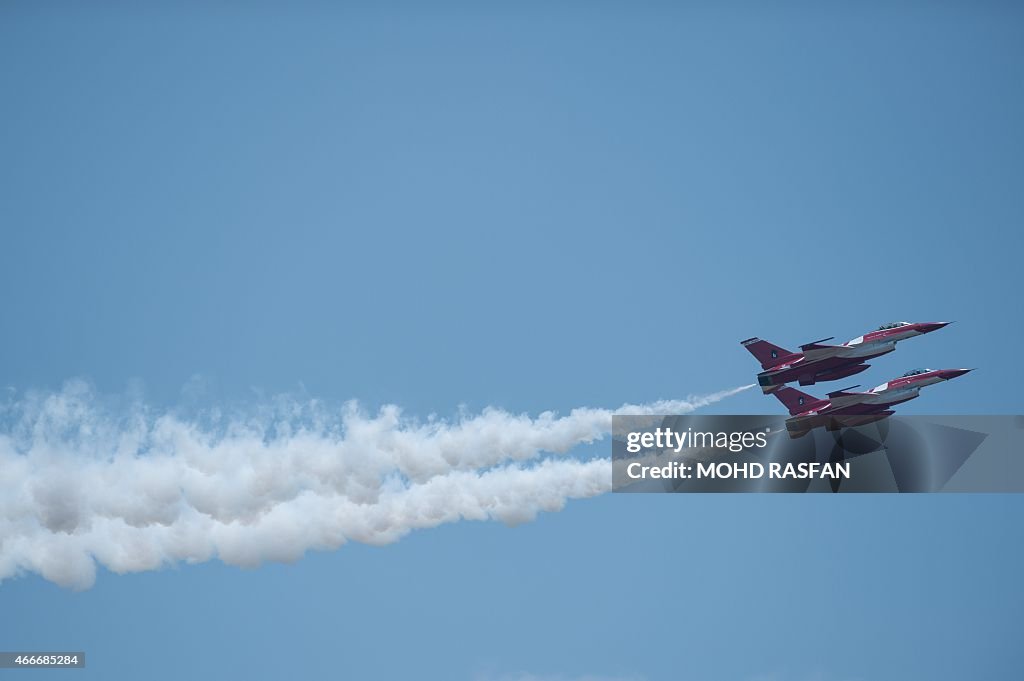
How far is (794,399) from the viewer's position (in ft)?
299

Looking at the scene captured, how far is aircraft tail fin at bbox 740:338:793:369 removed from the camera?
8888 cm

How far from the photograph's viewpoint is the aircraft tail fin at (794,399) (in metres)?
90.4

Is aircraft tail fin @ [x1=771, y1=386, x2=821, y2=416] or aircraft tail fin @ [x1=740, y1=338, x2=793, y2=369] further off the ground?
aircraft tail fin @ [x1=740, y1=338, x2=793, y2=369]

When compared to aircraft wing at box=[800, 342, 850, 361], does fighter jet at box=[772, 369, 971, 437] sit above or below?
below

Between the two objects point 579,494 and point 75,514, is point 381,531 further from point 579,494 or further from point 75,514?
point 75,514

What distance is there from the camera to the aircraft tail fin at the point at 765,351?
8888 cm

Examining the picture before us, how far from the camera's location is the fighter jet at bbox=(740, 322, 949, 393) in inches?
3438

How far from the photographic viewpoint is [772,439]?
278 ft

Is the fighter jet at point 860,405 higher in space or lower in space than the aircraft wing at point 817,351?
lower

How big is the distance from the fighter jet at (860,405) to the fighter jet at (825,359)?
1.39 metres

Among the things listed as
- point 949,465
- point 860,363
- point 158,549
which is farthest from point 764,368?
point 158,549

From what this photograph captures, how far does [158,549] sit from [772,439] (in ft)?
115

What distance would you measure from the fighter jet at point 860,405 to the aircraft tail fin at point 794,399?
1161 mm

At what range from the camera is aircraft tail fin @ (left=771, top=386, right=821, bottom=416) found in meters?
90.4
